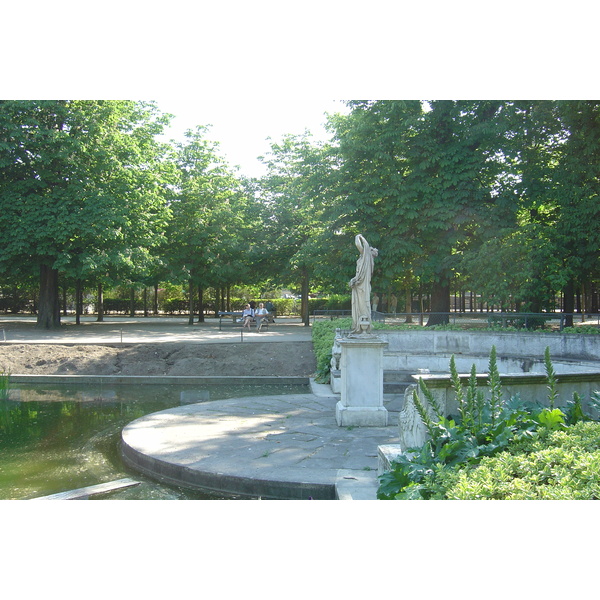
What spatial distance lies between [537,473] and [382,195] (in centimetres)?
1818

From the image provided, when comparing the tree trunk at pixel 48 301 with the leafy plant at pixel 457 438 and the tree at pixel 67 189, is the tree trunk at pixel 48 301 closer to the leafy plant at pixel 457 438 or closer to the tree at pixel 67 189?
the tree at pixel 67 189

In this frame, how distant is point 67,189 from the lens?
24531mm

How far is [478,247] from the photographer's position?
20.8 m

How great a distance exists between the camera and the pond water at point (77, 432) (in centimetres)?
706

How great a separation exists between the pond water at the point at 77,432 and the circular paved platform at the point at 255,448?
27 cm

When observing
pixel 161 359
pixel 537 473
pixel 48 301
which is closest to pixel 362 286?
pixel 537 473

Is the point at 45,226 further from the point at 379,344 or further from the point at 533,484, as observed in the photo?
the point at 533,484

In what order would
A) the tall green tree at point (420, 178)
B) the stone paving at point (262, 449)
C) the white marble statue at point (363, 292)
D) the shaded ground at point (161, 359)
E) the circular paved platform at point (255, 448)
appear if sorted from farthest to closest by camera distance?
1. the tall green tree at point (420, 178)
2. the shaded ground at point (161, 359)
3. the white marble statue at point (363, 292)
4. the circular paved platform at point (255, 448)
5. the stone paving at point (262, 449)

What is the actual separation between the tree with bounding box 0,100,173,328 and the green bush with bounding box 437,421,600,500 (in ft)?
72.7

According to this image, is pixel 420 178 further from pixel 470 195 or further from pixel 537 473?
pixel 537 473

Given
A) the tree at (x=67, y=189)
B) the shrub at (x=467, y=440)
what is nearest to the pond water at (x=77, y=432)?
the shrub at (x=467, y=440)

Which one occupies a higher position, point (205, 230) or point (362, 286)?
point (205, 230)

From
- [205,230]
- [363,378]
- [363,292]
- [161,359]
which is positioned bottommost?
[161,359]

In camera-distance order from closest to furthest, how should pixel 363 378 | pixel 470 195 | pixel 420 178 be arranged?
pixel 363 378, pixel 470 195, pixel 420 178
